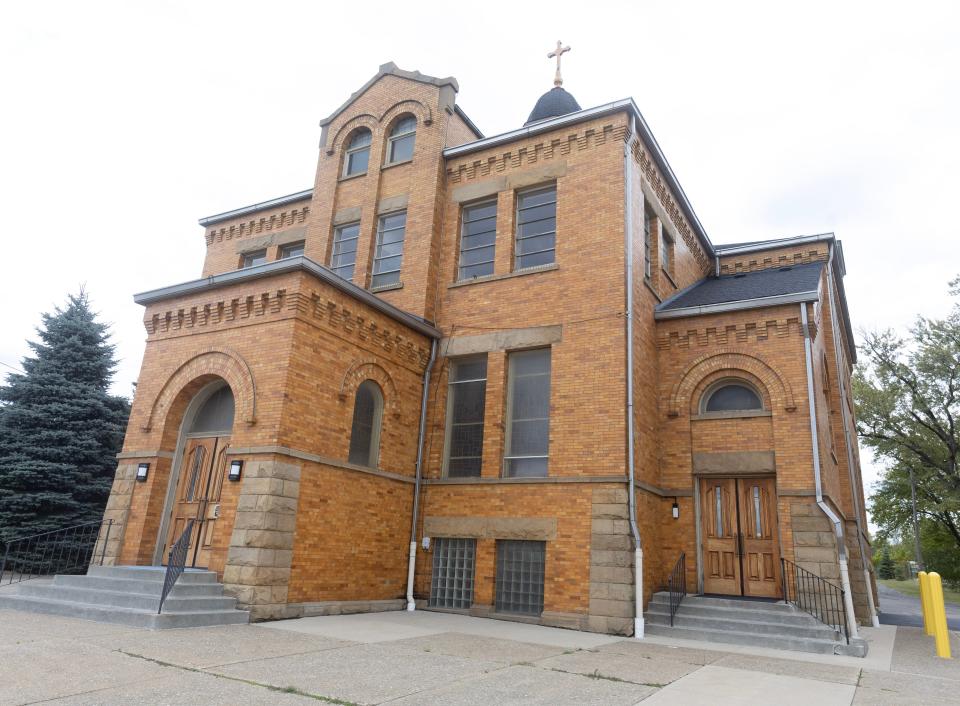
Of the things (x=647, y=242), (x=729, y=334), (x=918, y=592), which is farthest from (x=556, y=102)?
(x=918, y=592)

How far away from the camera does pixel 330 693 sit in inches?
218

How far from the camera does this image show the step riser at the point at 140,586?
927 cm

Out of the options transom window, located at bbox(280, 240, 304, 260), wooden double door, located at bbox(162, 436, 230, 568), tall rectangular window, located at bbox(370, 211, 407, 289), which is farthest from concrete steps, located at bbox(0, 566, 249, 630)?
transom window, located at bbox(280, 240, 304, 260)

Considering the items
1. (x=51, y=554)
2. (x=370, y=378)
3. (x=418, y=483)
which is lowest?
(x=51, y=554)

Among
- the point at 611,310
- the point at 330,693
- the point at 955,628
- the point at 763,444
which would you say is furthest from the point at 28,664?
the point at 955,628

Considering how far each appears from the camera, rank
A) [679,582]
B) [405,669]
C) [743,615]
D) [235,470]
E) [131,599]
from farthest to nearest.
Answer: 1. [679,582]
2. [743,615]
3. [235,470]
4. [131,599]
5. [405,669]

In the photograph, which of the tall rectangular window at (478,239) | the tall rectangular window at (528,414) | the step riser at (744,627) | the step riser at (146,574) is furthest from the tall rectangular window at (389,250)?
the step riser at (744,627)

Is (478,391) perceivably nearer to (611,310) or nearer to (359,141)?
(611,310)

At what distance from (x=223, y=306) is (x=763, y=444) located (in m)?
10.2

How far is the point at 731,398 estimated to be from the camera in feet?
43.5

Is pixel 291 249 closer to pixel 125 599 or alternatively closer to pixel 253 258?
pixel 253 258

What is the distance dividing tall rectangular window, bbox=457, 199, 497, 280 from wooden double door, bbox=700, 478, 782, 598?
6566mm

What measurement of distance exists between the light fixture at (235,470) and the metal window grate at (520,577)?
193 inches

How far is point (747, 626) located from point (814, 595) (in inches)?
56.3
